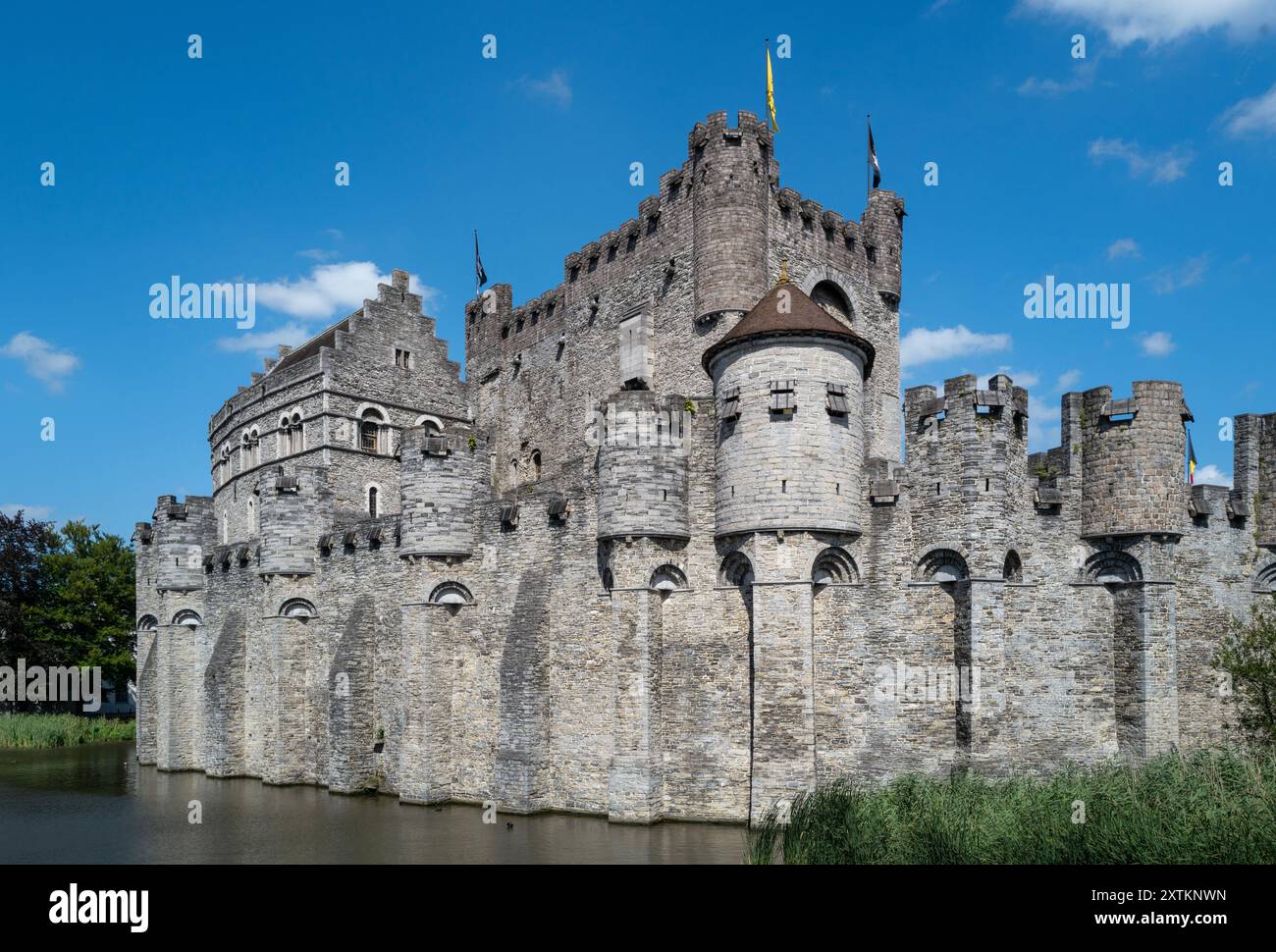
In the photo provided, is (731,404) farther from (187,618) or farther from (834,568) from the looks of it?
(187,618)

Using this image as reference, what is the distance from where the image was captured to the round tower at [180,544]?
116 ft

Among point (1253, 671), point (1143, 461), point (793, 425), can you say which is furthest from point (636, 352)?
point (1253, 671)

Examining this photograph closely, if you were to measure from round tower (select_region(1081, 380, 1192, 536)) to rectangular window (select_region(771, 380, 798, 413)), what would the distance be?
6058 mm

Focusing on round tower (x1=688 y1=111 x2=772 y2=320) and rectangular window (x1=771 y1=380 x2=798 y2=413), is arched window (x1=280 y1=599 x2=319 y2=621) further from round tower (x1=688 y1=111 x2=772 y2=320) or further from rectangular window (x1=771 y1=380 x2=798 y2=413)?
rectangular window (x1=771 y1=380 x2=798 y2=413)

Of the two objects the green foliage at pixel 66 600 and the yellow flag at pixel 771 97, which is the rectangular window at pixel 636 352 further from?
the green foliage at pixel 66 600

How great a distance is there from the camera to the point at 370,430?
3772 cm

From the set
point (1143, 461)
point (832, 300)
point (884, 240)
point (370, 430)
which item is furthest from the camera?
point (370, 430)

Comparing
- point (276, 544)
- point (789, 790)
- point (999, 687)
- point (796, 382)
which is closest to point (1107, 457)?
point (999, 687)

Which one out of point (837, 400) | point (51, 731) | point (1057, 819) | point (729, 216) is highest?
point (729, 216)

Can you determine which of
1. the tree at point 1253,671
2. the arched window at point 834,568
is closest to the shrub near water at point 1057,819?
the tree at point 1253,671

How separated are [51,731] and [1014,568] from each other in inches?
1460

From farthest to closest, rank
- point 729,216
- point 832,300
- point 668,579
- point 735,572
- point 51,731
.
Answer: point 51,731 < point 832,300 < point 729,216 < point 668,579 < point 735,572

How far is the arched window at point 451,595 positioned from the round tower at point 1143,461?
1399cm
